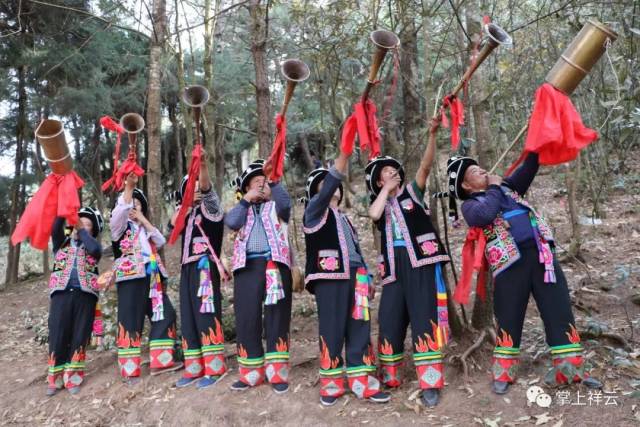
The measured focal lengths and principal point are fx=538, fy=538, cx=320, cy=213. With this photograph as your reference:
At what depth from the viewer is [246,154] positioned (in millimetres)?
18547

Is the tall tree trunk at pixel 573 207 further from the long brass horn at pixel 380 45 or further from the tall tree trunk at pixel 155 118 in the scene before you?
the tall tree trunk at pixel 155 118

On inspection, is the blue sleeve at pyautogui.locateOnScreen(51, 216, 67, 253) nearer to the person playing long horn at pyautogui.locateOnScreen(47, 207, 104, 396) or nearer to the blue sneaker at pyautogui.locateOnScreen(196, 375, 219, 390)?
the person playing long horn at pyautogui.locateOnScreen(47, 207, 104, 396)

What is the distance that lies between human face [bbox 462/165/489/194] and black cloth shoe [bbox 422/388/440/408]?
1.36 metres

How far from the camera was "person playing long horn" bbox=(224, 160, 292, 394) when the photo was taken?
4066mm

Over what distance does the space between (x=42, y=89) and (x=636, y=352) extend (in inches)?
433

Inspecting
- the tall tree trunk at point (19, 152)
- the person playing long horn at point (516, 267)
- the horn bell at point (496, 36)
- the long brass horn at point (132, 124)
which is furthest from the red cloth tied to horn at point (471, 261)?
the tall tree trunk at point (19, 152)

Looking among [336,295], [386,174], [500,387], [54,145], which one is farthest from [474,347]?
[54,145]

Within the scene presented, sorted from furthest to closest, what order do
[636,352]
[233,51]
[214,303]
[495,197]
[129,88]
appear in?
[233,51] → [129,88] → [214,303] → [636,352] → [495,197]

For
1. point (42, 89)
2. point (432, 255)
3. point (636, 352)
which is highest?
point (42, 89)

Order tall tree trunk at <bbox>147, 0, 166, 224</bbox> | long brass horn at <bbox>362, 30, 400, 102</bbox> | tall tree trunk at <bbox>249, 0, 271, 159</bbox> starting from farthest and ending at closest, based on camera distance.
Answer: tall tree trunk at <bbox>147, 0, 166, 224</bbox> < tall tree trunk at <bbox>249, 0, 271, 159</bbox> < long brass horn at <bbox>362, 30, 400, 102</bbox>

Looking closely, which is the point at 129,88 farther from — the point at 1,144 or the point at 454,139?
the point at 454,139

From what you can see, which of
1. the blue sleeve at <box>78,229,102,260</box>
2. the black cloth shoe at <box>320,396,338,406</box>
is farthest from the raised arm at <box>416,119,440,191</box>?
the blue sleeve at <box>78,229,102,260</box>

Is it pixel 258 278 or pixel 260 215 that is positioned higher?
pixel 260 215

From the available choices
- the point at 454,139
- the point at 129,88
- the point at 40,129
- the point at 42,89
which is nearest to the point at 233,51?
the point at 129,88
